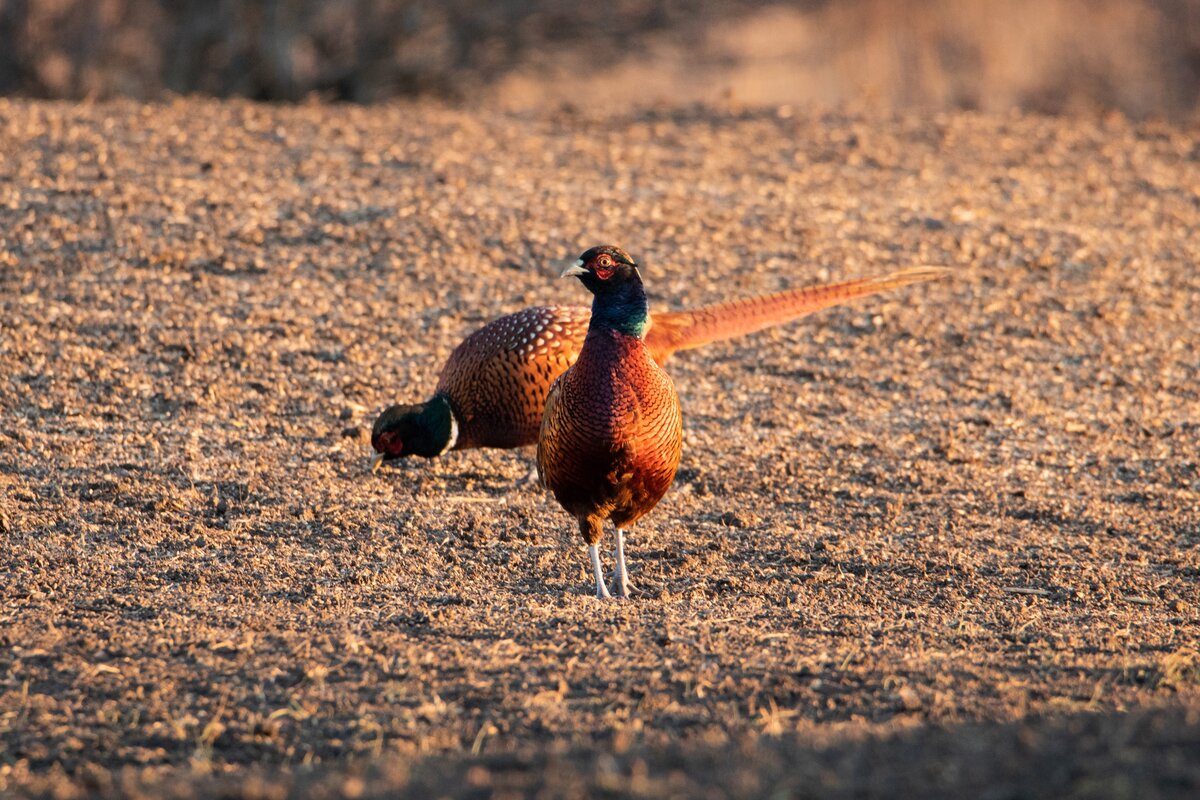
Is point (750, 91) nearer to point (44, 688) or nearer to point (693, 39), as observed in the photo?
point (693, 39)

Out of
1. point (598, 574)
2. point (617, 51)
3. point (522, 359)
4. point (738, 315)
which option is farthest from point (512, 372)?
point (617, 51)

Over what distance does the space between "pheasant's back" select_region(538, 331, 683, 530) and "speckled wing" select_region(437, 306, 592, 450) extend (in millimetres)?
835

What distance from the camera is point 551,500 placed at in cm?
602

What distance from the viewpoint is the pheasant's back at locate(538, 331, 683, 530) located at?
462 centimetres

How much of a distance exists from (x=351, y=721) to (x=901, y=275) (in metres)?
2.99

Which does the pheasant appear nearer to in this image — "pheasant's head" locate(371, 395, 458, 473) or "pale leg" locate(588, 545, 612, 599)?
"pheasant's head" locate(371, 395, 458, 473)

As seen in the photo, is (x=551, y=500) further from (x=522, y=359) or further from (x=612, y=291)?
(x=612, y=291)

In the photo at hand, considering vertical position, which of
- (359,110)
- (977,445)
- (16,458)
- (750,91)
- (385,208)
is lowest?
(16,458)

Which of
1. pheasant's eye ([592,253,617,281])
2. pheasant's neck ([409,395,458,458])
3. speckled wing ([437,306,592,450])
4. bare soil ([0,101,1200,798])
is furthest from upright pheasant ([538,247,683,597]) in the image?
pheasant's neck ([409,395,458,458])

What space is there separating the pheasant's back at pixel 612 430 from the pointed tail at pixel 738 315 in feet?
3.19

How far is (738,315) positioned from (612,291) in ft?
4.06

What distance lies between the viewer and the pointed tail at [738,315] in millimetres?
5734

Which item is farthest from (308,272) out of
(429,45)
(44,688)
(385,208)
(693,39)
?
(693,39)

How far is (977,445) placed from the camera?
6684mm
